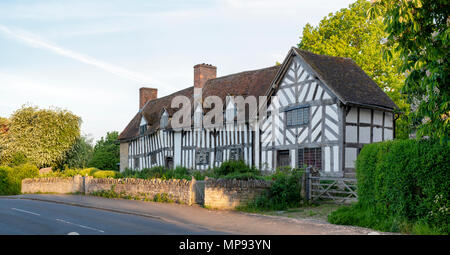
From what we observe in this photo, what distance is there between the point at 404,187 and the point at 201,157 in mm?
20203

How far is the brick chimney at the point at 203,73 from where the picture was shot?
3638cm

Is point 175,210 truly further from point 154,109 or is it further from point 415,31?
point 154,109

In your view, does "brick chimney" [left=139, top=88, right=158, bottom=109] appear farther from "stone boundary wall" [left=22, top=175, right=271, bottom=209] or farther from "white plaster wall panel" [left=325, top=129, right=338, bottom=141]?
"white plaster wall panel" [left=325, top=129, right=338, bottom=141]

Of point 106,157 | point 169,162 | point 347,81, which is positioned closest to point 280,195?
point 347,81

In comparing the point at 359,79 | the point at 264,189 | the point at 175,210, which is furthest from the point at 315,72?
the point at 175,210

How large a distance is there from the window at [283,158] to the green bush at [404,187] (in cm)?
1116

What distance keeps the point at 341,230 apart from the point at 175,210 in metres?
7.36

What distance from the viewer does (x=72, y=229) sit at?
12.4m

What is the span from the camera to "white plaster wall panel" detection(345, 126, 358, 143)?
22.0 m

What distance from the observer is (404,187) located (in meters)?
11.6

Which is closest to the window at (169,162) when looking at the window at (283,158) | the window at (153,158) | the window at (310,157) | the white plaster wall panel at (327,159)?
the window at (153,158)

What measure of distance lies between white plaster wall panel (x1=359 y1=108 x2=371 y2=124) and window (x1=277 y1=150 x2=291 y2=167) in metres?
4.37

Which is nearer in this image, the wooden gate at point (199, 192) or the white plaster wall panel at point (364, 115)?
the wooden gate at point (199, 192)

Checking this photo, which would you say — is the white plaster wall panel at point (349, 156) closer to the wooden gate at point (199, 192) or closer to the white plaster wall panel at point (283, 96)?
the white plaster wall panel at point (283, 96)
